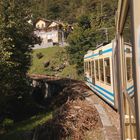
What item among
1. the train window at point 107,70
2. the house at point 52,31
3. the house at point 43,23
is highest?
the house at point 43,23

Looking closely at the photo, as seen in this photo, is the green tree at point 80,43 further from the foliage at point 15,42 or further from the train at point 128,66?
the train at point 128,66

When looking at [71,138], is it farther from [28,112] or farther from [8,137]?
[28,112]

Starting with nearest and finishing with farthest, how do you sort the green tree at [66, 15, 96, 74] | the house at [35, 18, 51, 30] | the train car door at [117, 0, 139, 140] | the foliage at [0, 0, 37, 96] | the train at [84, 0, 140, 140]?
the train at [84, 0, 140, 140] → the train car door at [117, 0, 139, 140] → the foliage at [0, 0, 37, 96] → the green tree at [66, 15, 96, 74] → the house at [35, 18, 51, 30]

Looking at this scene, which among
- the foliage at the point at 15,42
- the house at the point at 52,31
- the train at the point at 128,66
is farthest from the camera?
the house at the point at 52,31

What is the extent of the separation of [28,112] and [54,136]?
13.8m

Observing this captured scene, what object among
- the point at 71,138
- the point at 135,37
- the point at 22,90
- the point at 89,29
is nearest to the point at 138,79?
the point at 135,37

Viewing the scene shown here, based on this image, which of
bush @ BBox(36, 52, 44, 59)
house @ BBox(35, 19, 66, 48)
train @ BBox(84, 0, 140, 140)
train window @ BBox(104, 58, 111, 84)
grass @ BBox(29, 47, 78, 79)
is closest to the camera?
train @ BBox(84, 0, 140, 140)

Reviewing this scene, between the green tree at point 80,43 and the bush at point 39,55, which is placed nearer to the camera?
the green tree at point 80,43

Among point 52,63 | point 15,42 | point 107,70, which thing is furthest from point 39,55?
point 107,70

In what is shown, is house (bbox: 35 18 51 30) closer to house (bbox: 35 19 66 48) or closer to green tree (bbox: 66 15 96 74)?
house (bbox: 35 19 66 48)

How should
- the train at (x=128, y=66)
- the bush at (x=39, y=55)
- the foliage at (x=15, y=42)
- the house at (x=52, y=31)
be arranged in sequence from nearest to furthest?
1. the train at (x=128, y=66)
2. the foliage at (x=15, y=42)
3. the bush at (x=39, y=55)
4. the house at (x=52, y=31)

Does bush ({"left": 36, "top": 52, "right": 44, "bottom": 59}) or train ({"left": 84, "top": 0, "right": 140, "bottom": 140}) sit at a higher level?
bush ({"left": 36, "top": 52, "right": 44, "bottom": 59})

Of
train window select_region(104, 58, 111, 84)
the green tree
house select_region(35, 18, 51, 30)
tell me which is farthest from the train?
house select_region(35, 18, 51, 30)

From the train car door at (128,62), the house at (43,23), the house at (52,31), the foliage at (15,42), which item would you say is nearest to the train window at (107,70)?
the foliage at (15,42)
